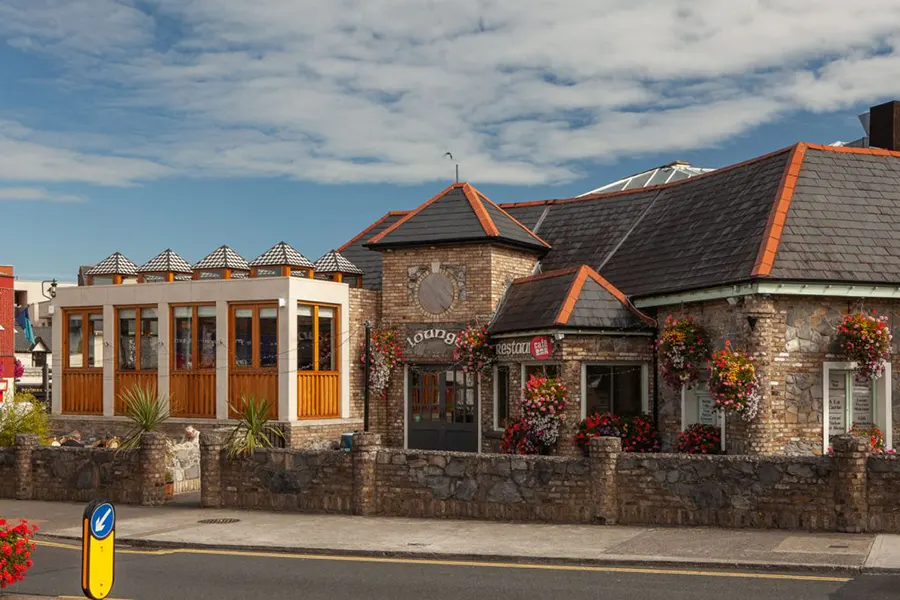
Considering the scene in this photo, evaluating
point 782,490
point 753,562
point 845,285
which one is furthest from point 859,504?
point 845,285

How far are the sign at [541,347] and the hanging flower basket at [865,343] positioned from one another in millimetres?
6018

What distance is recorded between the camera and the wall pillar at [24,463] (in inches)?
850

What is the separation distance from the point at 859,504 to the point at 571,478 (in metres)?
4.34

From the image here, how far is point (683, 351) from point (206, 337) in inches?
489

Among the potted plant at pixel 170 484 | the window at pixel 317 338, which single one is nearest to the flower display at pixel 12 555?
the potted plant at pixel 170 484

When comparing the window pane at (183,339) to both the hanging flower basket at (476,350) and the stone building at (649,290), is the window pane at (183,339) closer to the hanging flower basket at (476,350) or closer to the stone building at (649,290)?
the stone building at (649,290)

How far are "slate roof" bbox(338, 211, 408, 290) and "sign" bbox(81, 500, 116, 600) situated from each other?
18.5 metres

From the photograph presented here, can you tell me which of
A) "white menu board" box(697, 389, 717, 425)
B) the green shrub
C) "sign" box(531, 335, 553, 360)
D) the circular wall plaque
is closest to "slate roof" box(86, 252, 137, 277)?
the green shrub

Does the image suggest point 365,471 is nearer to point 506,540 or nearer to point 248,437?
point 248,437

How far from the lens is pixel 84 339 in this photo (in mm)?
28359

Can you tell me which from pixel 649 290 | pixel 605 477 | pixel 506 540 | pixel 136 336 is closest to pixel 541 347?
pixel 649 290

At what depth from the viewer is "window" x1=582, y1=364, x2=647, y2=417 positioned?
2216cm

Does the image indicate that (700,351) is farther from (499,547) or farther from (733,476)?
(499,547)

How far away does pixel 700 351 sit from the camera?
66.8ft
